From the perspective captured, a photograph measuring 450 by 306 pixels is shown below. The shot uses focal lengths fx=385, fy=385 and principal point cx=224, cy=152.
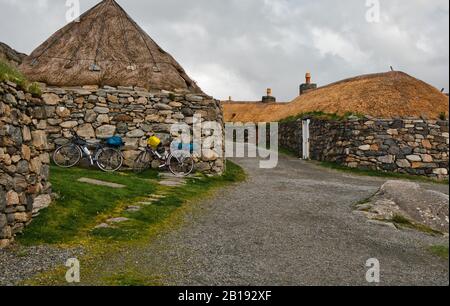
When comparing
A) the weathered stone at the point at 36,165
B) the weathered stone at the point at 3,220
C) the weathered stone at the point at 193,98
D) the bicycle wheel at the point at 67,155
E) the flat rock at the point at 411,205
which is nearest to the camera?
the weathered stone at the point at 3,220

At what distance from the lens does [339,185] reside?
1294 cm

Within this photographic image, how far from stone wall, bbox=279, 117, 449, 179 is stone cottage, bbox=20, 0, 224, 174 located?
764 centimetres

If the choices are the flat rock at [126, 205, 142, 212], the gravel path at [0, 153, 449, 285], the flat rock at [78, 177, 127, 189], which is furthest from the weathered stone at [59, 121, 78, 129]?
the gravel path at [0, 153, 449, 285]

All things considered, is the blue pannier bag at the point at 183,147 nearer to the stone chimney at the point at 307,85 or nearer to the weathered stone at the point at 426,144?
the weathered stone at the point at 426,144

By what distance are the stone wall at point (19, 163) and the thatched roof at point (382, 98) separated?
16075 mm

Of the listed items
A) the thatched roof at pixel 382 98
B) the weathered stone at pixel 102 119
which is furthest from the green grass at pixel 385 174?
the weathered stone at pixel 102 119

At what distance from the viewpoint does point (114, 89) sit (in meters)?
13.2

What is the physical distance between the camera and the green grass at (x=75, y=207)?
6137 mm

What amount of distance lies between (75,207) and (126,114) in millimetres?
6196

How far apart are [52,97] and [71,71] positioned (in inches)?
57.5

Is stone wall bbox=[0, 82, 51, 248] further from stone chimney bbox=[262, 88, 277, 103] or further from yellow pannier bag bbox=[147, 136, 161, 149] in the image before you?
stone chimney bbox=[262, 88, 277, 103]

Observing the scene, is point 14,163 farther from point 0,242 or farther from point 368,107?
point 368,107

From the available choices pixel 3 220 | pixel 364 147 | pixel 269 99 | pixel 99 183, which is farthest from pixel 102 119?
pixel 269 99

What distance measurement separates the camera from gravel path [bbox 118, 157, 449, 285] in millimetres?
4496
